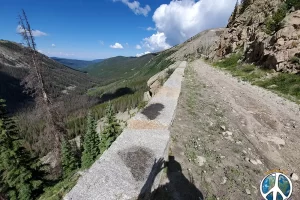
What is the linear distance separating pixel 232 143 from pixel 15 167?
18.9m

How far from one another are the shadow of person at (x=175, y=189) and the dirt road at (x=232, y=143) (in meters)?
0.07

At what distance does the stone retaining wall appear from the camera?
12.3 feet

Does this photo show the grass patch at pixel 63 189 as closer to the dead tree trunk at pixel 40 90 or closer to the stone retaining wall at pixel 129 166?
the stone retaining wall at pixel 129 166

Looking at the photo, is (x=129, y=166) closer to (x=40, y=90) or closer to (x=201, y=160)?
(x=201, y=160)

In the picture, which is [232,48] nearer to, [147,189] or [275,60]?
[275,60]

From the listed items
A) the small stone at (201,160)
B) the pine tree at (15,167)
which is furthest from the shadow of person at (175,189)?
the pine tree at (15,167)

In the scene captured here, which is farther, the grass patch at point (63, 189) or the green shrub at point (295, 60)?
the green shrub at point (295, 60)

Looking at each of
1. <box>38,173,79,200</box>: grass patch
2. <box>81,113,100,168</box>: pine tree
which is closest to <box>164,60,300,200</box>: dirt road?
<box>38,173,79,200</box>: grass patch

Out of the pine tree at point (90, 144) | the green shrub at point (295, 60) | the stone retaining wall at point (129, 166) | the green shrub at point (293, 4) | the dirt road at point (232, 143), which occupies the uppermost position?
the green shrub at point (293, 4)

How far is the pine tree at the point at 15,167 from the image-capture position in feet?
56.5

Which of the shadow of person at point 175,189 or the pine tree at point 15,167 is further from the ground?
the shadow of person at point 175,189

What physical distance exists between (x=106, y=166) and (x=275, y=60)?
20.3m

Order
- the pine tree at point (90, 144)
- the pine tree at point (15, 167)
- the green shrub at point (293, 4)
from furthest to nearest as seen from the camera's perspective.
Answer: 1. the pine tree at point (90, 144)
2. the green shrub at point (293, 4)
3. the pine tree at point (15, 167)

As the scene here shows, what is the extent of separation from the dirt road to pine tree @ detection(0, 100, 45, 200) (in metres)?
15.7
